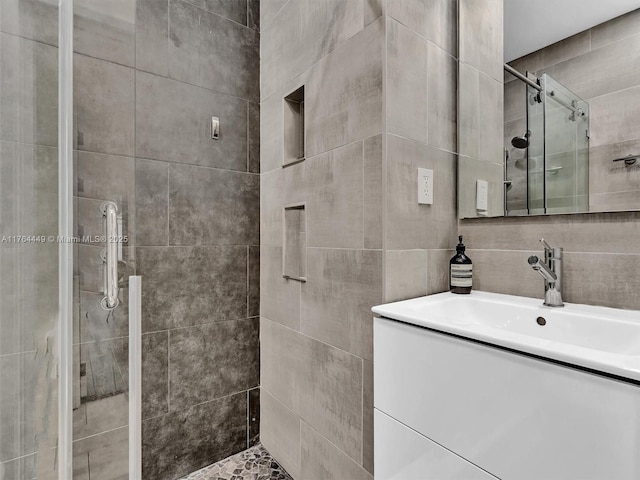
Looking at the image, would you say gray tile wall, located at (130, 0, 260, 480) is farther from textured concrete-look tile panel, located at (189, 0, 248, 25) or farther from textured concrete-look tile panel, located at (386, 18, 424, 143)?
textured concrete-look tile panel, located at (386, 18, 424, 143)

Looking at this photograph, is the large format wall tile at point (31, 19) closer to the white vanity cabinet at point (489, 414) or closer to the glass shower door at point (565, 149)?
the white vanity cabinet at point (489, 414)

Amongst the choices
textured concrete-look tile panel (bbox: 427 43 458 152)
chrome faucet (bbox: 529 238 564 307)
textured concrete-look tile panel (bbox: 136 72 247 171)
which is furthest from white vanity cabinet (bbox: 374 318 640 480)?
textured concrete-look tile panel (bbox: 136 72 247 171)

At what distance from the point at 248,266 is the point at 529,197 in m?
1.26

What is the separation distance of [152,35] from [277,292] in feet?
4.11

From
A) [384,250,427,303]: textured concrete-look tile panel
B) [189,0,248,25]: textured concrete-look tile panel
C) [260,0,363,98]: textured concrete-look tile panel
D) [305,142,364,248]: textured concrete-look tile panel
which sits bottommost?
[384,250,427,303]: textured concrete-look tile panel

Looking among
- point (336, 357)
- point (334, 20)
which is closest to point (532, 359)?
point (336, 357)

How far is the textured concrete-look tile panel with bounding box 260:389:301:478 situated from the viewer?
5.15ft

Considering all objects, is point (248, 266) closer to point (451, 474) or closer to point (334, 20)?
point (334, 20)

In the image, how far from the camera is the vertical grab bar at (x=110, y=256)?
2.64ft

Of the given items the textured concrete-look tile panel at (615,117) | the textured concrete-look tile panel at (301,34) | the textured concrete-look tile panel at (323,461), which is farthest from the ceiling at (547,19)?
the textured concrete-look tile panel at (323,461)

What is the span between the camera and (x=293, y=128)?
1.68 metres

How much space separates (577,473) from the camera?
0.61m

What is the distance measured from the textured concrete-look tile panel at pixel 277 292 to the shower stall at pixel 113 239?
175 mm

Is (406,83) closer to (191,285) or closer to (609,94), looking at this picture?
(609,94)
